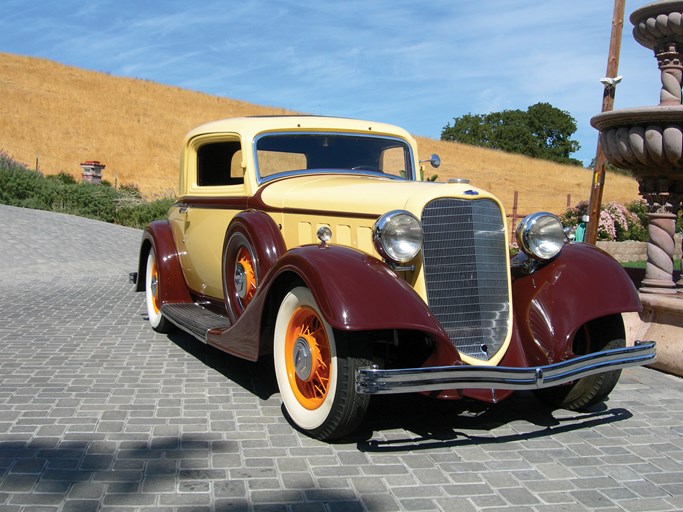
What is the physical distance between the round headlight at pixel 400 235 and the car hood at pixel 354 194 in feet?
0.41

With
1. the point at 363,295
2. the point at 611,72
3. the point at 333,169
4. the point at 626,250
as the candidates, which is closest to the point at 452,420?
the point at 363,295

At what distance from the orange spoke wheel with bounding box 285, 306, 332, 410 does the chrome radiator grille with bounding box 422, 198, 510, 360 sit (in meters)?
0.64

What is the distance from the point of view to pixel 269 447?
3.63 meters

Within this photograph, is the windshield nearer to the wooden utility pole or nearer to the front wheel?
the front wheel

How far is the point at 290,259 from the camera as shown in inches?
152

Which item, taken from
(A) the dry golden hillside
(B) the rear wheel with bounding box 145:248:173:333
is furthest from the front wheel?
(A) the dry golden hillside

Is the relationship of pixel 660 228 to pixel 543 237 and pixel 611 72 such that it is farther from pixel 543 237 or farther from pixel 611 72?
pixel 611 72

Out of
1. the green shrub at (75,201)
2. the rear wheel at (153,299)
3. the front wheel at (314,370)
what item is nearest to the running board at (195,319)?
the rear wheel at (153,299)

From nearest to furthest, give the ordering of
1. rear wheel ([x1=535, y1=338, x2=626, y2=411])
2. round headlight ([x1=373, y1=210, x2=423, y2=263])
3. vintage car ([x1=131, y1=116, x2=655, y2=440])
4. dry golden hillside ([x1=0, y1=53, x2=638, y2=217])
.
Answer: vintage car ([x1=131, y1=116, x2=655, y2=440]) < round headlight ([x1=373, y1=210, x2=423, y2=263]) < rear wheel ([x1=535, y1=338, x2=626, y2=411]) < dry golden hillside ([x1=0, y1=53, x2=638, y2=217])

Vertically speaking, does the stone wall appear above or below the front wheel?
above

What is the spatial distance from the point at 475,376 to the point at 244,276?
6.90 feet

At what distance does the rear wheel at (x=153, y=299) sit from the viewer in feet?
21.5

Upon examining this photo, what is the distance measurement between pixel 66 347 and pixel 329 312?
11.0 ft

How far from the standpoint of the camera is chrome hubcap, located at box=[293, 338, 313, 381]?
3.81 meters
